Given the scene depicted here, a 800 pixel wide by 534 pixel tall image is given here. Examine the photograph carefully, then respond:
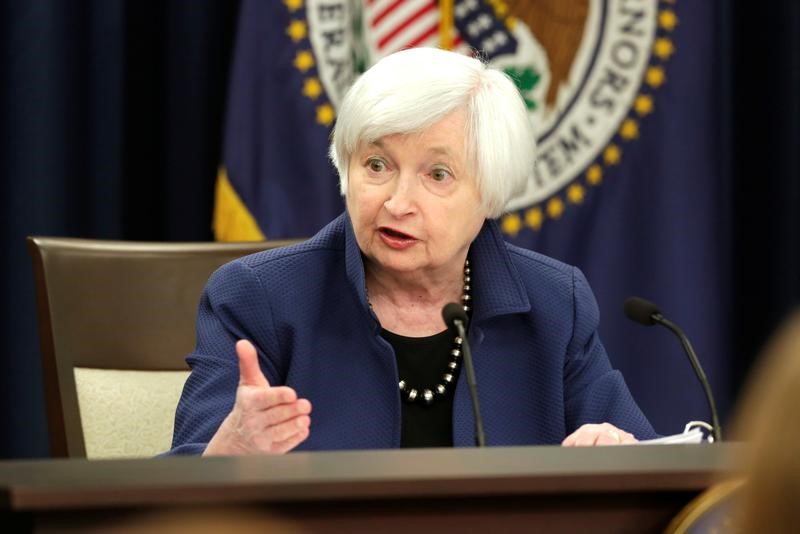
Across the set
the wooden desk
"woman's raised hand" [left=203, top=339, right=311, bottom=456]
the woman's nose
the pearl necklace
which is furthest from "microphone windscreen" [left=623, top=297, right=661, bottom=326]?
the wooden desk

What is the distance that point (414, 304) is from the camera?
7.17 feet

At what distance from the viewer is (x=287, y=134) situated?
3.42 meters

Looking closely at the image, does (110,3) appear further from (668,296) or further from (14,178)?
(668,296)

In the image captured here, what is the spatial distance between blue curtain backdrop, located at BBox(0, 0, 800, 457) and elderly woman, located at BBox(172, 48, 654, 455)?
133cm

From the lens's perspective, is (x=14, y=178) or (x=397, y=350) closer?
(x=397, y=350)

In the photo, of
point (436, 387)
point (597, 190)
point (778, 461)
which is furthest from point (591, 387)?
point (778, 461)

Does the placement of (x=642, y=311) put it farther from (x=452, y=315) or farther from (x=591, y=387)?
(x=452, y=315)

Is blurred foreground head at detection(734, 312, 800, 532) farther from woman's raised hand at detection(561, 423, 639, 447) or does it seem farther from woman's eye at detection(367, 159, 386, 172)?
woman's eye at detection(367, 159, 386, 172)

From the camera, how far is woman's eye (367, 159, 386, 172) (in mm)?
2100

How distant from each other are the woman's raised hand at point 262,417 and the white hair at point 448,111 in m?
0.58

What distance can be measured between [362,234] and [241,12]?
59.9 inches

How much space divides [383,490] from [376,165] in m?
1.07

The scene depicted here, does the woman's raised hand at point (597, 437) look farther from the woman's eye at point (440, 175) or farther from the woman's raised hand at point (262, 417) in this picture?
the woman's eye at point (440, 175)

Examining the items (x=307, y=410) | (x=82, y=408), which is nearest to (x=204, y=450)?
(x=307, y=410)
